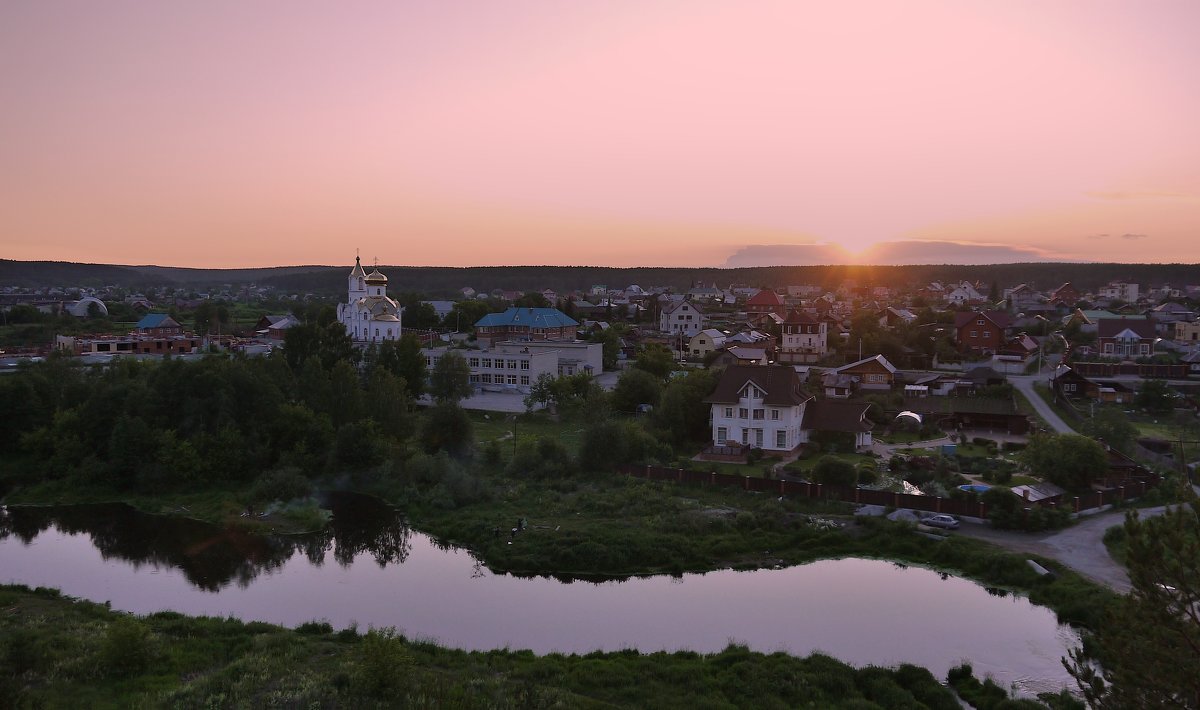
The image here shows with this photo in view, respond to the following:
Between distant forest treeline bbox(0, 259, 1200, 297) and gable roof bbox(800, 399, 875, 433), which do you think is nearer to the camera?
gable roof bbox(800, 399, 875, 433)

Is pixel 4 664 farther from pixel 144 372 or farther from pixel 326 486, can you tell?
pixel 144 372

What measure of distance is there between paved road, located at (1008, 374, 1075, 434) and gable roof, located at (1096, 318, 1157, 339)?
9166mm

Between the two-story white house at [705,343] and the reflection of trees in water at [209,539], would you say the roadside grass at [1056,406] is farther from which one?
the reflection of trees in water at [209,539]

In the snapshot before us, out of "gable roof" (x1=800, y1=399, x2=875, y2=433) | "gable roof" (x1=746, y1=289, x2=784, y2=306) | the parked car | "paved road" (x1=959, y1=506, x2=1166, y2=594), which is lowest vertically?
"paved road" (x1=959, y1=506, x2=1166, y2=594)

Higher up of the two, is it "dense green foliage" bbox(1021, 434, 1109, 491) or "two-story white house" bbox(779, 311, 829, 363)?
"two-story white house" bbox(779, 311, 829, 363)

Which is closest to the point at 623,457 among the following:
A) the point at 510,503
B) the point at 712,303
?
the point at 510,503

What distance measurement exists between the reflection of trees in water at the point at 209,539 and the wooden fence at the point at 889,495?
7.54 metres

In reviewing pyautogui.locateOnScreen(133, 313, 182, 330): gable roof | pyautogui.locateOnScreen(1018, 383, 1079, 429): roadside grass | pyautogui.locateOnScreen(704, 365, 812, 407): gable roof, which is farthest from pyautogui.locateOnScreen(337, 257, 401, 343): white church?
pyautogui.locateOnScreen(1018, 383, 1079, 429): roadside grass

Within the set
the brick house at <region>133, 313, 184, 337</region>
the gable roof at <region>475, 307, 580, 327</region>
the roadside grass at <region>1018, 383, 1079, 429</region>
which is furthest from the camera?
the brick house at <region>133, 313, 184, 337</region>

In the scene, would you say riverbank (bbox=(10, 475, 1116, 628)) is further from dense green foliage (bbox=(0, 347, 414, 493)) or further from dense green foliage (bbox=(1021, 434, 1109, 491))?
dense green foliage (bbox=(1021, 434, 1109, 491))

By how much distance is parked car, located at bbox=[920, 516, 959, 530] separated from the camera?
17266mm

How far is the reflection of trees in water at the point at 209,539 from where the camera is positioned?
57.5 feet

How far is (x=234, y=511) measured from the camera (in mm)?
20891

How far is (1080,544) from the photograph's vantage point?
1617 centimetres
